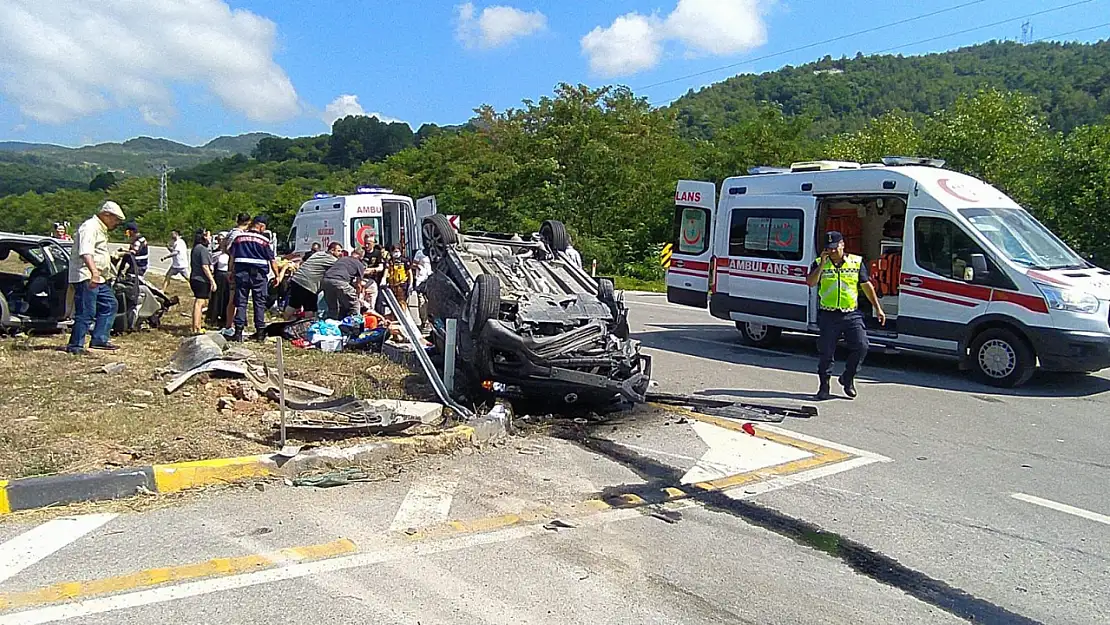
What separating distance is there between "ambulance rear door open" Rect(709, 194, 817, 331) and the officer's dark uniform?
253cm

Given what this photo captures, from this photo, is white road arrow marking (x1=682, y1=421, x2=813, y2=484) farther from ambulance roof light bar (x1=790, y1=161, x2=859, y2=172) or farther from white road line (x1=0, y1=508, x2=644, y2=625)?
ambulance roof light bar (x1=790, y1=161, x2=859, y2=172)

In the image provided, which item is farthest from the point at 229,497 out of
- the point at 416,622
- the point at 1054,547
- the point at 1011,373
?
the point at 1011,373

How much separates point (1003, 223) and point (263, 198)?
180ft

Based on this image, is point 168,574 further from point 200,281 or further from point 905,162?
point 905,162

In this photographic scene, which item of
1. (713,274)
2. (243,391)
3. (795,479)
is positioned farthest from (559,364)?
(713,274)

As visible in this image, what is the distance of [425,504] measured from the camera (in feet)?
17.8

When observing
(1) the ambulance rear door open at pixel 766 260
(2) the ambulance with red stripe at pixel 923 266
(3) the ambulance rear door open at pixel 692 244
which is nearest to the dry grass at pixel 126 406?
(1) the ambulance rear door open at pixel 766 260

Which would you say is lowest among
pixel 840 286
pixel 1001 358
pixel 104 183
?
pixel 1001 358

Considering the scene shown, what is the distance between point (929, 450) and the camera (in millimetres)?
7262

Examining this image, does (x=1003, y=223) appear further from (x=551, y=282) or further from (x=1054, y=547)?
(x=1054, y=547)

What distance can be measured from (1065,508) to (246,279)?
953cm

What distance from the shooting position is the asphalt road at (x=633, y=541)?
404cm

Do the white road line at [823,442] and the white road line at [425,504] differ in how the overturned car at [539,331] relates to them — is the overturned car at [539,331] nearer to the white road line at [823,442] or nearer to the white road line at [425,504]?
the white road line at [823,442]

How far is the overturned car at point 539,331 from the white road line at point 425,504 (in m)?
Result: 1.99
